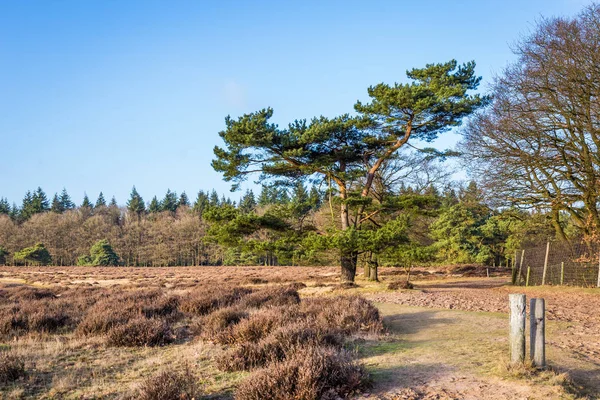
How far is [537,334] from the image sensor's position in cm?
533

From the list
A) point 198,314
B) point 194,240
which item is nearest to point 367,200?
point 198,314

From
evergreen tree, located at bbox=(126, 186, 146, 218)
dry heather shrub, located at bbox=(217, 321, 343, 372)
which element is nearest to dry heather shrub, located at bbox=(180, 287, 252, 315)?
dry heather shrub, located at bbox=(217, 321, 343, 372)

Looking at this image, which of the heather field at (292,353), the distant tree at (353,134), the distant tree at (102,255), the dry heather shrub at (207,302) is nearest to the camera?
the heather field at (292,353)

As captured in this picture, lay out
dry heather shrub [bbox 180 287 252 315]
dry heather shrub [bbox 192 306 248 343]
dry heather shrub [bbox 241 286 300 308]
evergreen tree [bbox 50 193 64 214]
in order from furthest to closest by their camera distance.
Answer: evergreen tree [bbox 50 193 64 214] → dry heather shrub [bbox 180 287 252 315] → dry heather shrub [bbox 241 286 300 308] → dry heather shrub [bbox 192 306 248 343]

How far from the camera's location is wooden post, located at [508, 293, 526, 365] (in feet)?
17.4

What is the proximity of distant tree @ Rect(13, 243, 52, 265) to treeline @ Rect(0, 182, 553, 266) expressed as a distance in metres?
0.28

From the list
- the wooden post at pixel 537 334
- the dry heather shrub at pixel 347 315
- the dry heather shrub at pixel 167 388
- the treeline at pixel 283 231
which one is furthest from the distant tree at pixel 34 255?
the wooden post at pixel 537 334

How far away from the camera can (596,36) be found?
513 inches

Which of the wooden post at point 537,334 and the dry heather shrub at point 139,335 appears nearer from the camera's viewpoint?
the wooden post at point 537,334

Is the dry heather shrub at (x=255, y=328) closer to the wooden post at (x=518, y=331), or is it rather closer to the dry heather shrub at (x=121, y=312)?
the dry heather shrub at (x=121, y=312)

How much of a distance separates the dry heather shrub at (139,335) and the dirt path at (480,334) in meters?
4.68

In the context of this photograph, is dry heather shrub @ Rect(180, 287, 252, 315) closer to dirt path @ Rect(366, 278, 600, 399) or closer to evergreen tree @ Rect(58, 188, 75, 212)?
dirt path @ Rect(366, 278, 600, 399)

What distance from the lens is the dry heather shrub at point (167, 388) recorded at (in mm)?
4551

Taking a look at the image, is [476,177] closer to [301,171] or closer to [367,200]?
[367,200]
